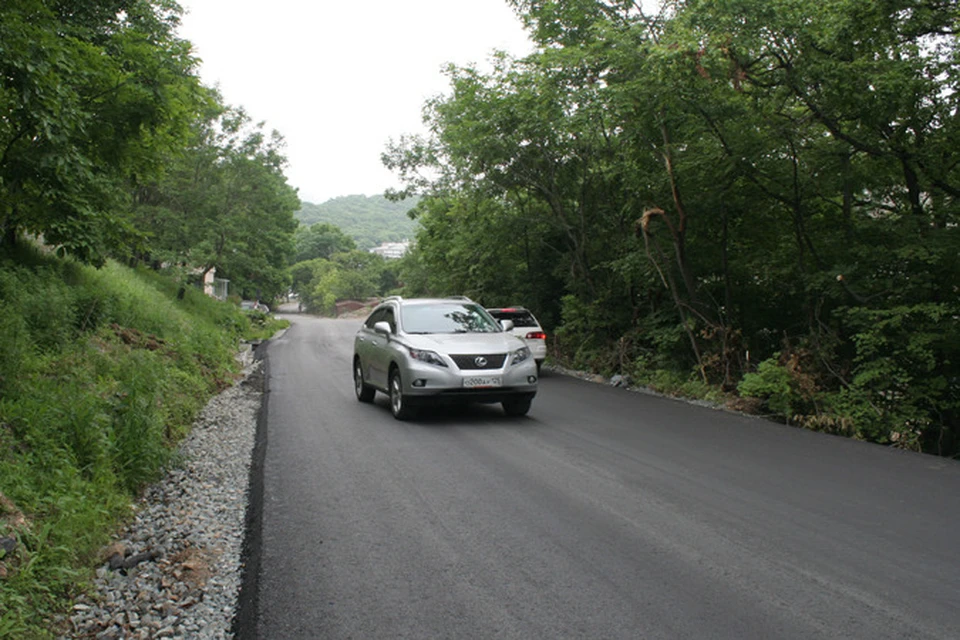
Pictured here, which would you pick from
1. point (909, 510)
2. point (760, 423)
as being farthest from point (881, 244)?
point (909, 510)

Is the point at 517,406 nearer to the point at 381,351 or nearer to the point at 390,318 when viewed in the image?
the point at 381,351

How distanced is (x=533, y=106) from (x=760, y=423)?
33.7 feet

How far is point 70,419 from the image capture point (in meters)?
6.96

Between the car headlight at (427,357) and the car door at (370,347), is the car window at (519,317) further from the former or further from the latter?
the car headlight at (427,357)

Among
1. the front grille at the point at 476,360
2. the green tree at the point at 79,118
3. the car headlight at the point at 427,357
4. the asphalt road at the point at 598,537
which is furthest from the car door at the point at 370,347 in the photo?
the green tree at the point at 79,118

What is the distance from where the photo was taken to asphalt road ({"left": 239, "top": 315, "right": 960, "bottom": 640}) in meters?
3.88

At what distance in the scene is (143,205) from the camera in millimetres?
28281

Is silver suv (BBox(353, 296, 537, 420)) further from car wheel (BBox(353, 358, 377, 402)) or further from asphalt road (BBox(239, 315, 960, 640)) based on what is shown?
asphalt road (BBox(239, 315, 960, 640))

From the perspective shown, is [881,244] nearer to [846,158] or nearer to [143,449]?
[846,158]

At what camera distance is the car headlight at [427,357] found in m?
10.3

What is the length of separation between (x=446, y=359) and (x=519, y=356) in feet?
3.79

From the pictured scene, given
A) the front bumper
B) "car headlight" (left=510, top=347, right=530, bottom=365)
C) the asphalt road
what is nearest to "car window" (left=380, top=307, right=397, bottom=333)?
the front bumper

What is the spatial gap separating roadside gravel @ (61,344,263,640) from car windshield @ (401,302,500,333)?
391 cm

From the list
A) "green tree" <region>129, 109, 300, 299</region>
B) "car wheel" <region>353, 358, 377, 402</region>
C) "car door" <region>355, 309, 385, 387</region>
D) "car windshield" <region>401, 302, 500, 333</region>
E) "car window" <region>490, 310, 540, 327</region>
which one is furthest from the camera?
"green tree" <region>129, 109, 300, 299</region>
